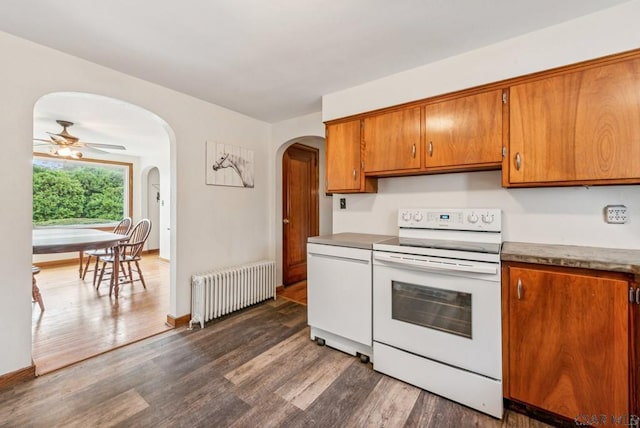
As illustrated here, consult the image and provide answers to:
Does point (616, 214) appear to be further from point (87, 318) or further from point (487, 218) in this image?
point (87, 318)

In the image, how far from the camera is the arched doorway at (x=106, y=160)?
244 centimetres

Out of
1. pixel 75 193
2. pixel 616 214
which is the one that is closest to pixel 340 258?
pixel 616 214

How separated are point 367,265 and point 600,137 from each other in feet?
5.23

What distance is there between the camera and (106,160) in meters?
5.86

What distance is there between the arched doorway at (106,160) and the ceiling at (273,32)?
1.56 ft

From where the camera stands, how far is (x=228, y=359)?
2.14 metres

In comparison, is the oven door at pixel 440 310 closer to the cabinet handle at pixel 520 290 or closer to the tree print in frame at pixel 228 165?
the cabinet handle at pixel 520 290

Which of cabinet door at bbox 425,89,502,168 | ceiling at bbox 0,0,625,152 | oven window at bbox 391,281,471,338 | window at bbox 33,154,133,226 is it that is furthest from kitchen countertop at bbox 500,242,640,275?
window at bbox 33,154,133,226

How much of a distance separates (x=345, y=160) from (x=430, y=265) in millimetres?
1288

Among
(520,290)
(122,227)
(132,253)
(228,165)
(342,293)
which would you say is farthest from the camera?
(122,227)

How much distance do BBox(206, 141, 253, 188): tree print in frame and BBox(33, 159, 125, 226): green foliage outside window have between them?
179 inches

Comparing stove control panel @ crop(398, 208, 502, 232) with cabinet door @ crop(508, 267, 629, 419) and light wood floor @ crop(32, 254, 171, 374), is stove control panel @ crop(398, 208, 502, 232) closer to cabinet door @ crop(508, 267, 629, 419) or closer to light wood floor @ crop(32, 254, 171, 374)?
cabinet door @ crop(508, 267, 629, 419)

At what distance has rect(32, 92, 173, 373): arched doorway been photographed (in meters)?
2.44

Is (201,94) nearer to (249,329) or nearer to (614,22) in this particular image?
(249,329)
